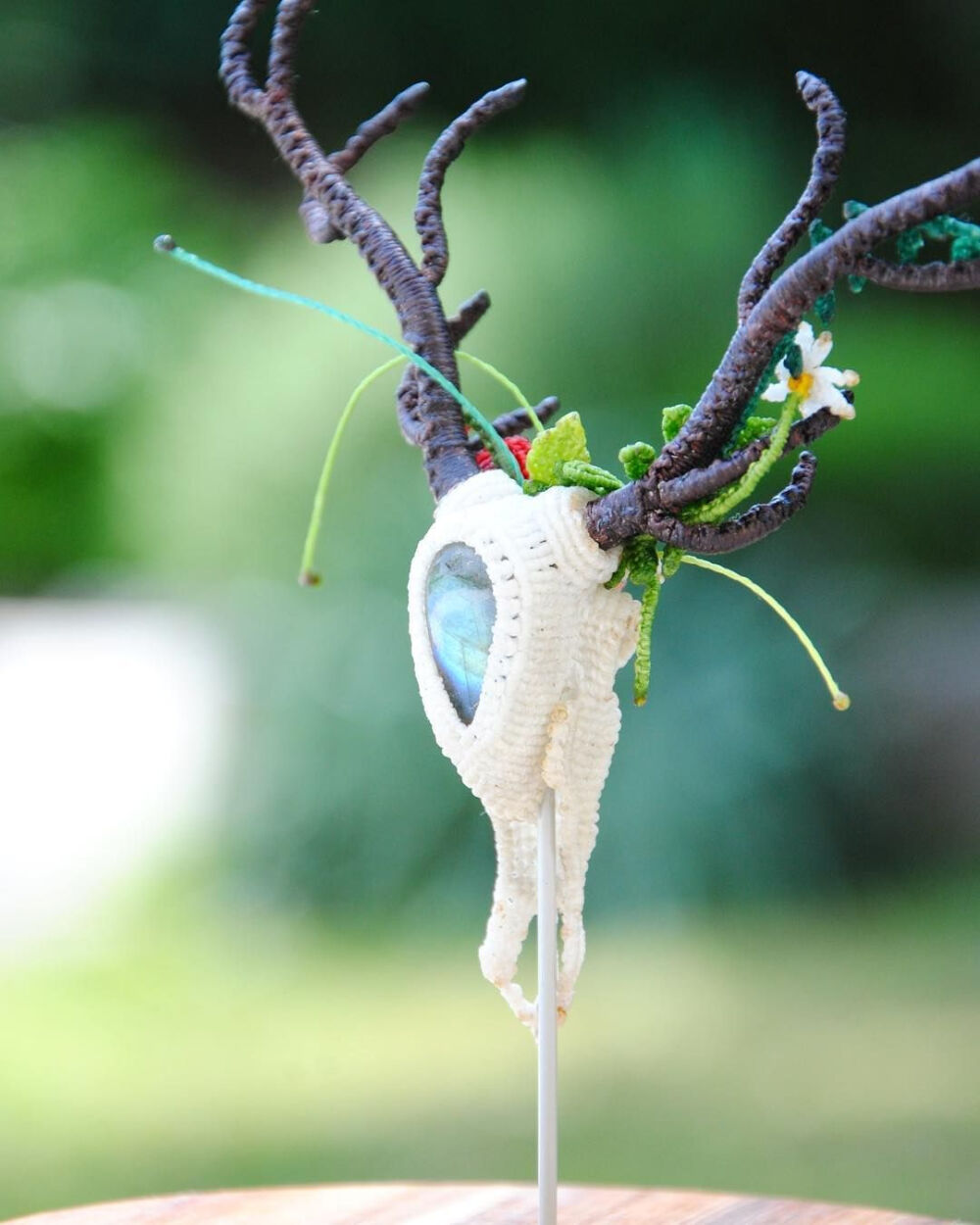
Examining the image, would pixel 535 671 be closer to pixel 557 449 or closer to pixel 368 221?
pixel 557 449

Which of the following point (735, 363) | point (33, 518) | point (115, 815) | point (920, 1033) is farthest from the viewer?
point (33, 518)

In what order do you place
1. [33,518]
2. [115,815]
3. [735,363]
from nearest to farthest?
[735,363]
[115,815]
[33,518]

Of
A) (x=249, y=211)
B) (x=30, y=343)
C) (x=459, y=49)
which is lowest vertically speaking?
(x=30, y=343)

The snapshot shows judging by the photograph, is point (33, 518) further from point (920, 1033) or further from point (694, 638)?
point (920, 1033)

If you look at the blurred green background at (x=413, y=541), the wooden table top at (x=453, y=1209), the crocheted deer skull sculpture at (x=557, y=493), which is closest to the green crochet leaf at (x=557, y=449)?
the crocheted deer skull sculpture at (x=557, y=493)

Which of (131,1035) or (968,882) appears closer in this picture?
(131,1035)

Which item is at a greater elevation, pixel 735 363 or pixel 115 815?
pixel 115 815

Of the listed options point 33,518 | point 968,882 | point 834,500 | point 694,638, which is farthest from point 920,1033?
point 33,518
